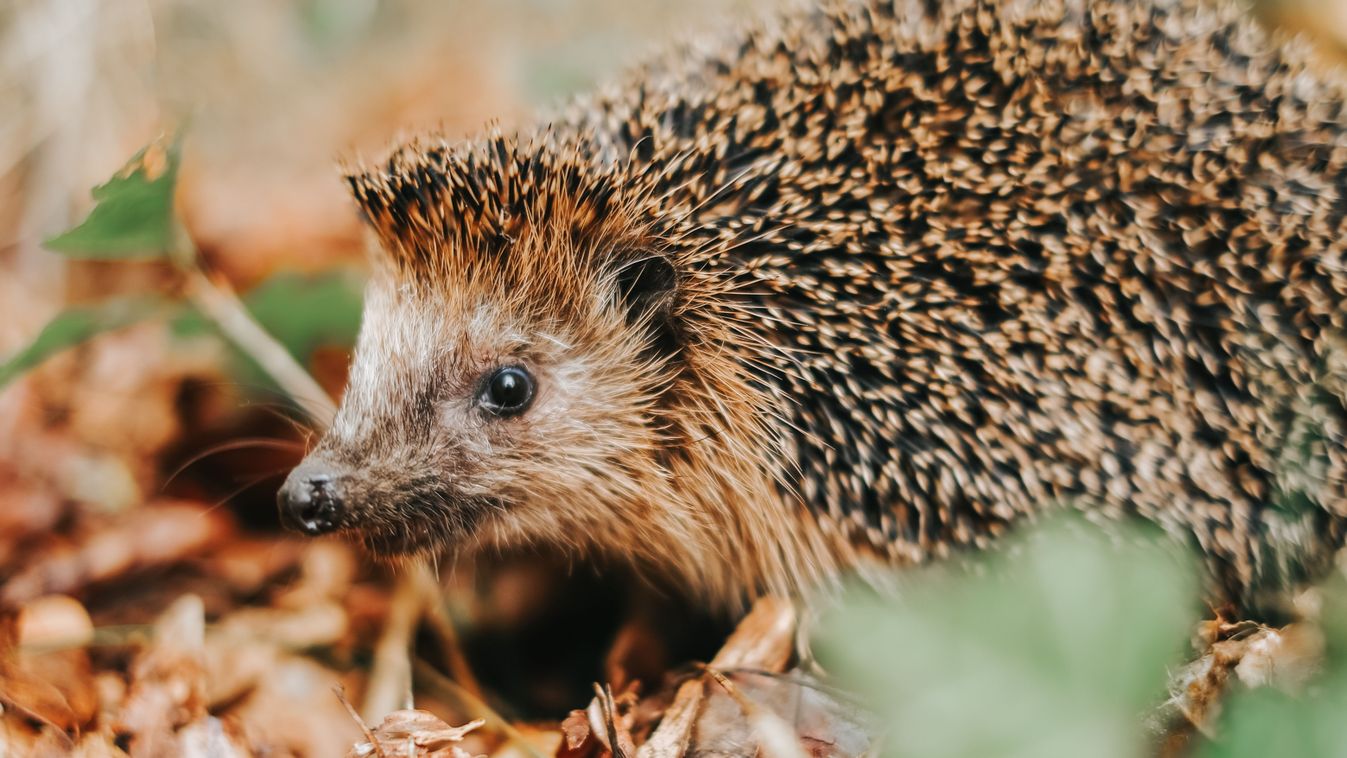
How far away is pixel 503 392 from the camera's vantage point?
2.25 m

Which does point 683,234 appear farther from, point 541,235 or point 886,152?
point 886,152

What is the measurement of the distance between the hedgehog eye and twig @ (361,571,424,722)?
0.62 m

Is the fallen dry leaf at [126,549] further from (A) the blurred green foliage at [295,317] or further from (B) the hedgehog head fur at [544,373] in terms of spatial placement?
(B) the hedgehog head fur at [544,373]

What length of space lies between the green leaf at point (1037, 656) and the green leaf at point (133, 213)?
199 centimetres

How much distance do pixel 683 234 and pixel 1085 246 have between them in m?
0.82

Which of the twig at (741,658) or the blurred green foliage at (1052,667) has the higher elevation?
the blurred green foliage at (1052,667)

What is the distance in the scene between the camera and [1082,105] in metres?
2.04

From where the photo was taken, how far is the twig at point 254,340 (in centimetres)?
276

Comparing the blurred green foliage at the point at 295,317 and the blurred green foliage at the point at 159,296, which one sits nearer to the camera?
the blurred green foliage at the point at 159,296

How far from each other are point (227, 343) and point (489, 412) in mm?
1012

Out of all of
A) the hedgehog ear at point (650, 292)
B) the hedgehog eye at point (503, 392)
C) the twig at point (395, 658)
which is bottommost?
the twig at point (395, 658)

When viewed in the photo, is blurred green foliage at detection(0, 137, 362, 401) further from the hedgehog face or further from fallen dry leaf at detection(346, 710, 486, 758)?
fallen dry leaf at detection(346, 710, 486, 758)

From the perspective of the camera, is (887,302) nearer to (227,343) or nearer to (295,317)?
(295,317)

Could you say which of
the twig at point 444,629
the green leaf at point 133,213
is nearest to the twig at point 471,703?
the twig at point 444,629
